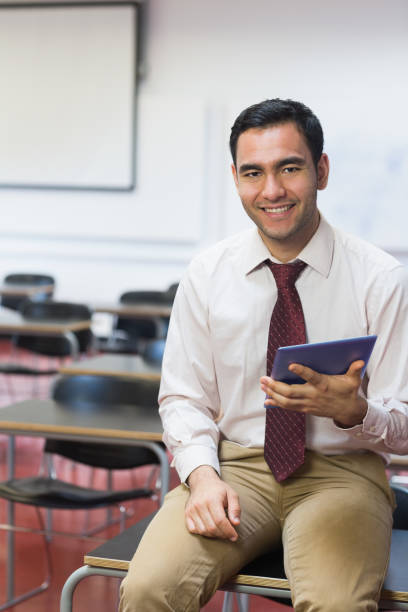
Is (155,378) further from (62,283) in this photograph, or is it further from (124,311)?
(62,283)

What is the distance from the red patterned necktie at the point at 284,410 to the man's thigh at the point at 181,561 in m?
0.12

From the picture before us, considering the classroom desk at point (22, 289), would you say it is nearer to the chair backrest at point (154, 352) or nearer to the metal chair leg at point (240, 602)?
the chair backrest at point (154, 352)

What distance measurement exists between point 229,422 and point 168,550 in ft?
1.32

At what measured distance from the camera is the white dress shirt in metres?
1.78

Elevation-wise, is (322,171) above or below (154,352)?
above

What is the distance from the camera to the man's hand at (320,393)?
1.55 meters

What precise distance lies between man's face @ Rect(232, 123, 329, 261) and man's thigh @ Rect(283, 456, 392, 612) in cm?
54

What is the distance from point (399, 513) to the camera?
6.78 feet

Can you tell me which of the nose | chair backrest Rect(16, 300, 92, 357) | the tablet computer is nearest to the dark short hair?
the nose

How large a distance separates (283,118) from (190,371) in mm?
606

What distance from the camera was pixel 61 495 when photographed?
2746mm

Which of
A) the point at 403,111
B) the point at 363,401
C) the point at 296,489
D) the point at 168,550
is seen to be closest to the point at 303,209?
the point at 363,401

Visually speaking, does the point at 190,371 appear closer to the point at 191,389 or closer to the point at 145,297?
the point at 191,389

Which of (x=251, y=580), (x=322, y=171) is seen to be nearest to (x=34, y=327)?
(x=322, y=171)
